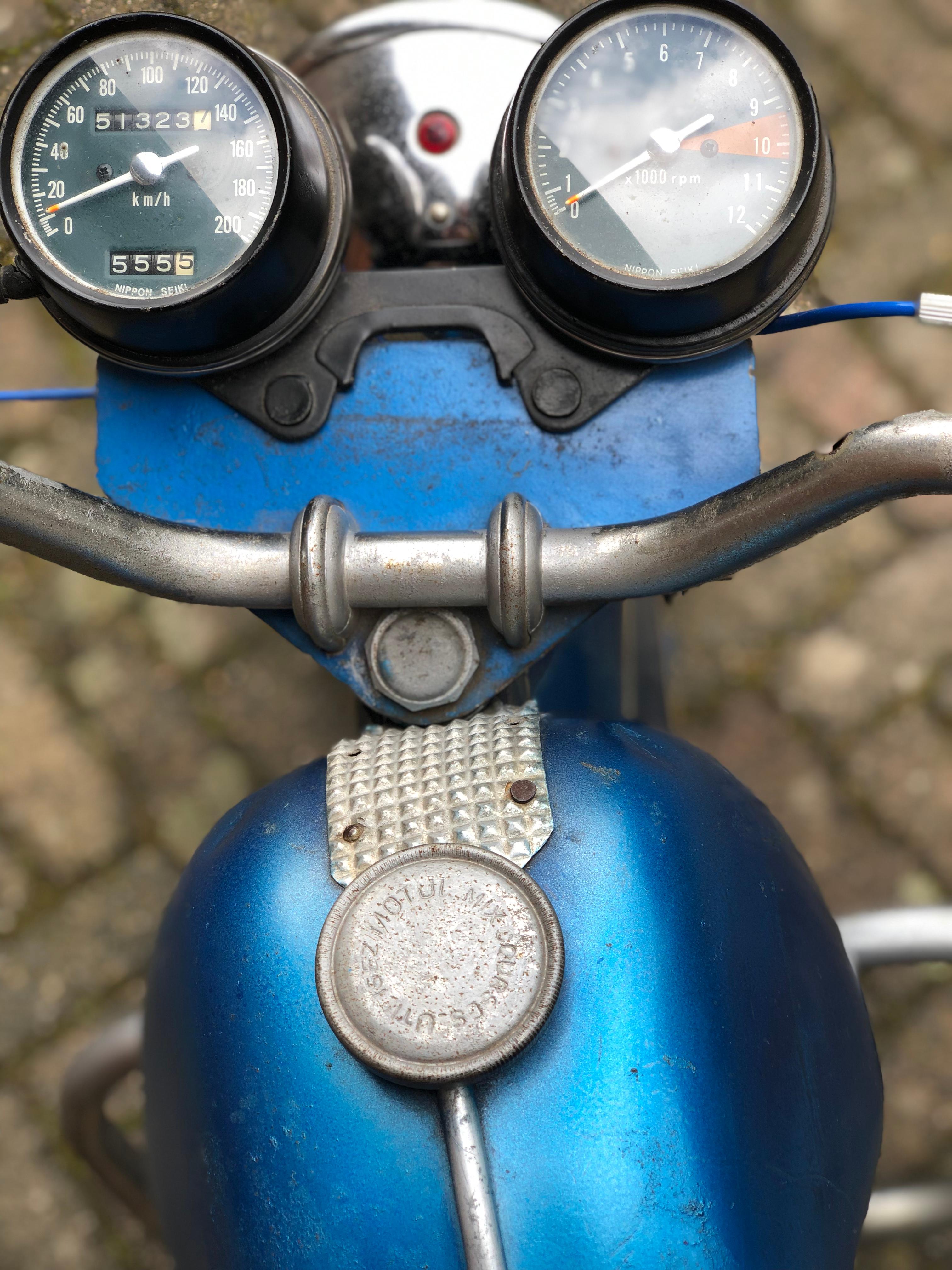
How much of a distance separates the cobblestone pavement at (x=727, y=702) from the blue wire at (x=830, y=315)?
838 millimetres

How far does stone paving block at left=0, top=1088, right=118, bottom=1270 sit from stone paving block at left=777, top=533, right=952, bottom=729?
51.0 inches

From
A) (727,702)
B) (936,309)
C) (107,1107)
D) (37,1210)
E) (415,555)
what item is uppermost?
(936,309)

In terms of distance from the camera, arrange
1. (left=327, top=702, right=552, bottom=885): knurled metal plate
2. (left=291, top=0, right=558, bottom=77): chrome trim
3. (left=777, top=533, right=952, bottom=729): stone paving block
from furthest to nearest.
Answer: (left=777, top=533, right=952, bottom=729): stone paving block, (left=291, top=0, right=558, bottom=77): chrome trim, (left=327, top=702, right=552, bottom=885): knurled metal plate

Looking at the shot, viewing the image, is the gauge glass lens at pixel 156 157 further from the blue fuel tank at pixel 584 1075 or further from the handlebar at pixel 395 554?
the blue fuel tank at pixel 584 1075

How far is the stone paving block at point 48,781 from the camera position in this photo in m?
1.83

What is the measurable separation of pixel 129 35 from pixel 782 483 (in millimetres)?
627

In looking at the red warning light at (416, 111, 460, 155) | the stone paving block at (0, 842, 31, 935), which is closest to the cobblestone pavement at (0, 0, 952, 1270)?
the stone paving block at (0, 842, 31, 935)

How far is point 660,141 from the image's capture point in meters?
0.93

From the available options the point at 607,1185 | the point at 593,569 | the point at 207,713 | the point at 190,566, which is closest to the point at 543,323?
the point at 593,569

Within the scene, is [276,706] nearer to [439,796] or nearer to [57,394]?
[57,394]

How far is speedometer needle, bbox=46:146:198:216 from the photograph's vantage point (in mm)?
925

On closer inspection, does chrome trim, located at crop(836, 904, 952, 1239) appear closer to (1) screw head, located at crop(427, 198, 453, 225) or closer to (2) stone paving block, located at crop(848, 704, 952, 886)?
(2) stone paving block, located at crop(848, 704, 952, 886)

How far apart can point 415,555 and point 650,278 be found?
295 millimetres

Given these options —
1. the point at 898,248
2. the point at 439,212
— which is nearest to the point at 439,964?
the point at 439,212
